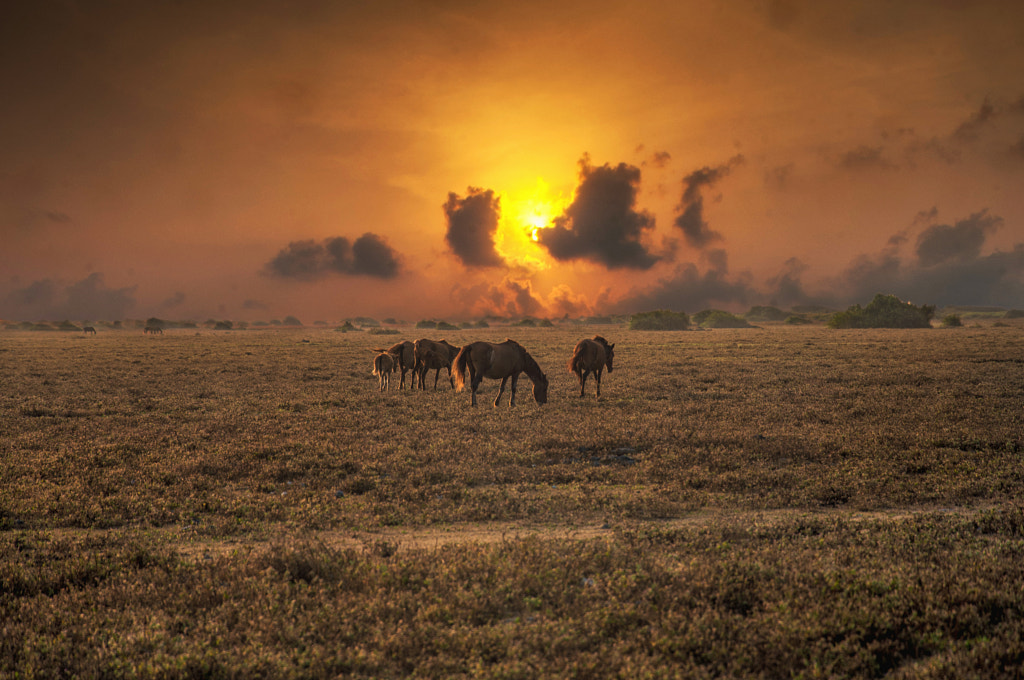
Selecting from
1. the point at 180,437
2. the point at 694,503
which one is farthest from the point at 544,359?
the point at 694,503

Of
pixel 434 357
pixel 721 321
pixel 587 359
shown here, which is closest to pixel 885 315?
pixel 721 321

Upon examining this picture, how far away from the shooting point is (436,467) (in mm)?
12289

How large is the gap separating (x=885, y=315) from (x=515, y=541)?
4121 inches

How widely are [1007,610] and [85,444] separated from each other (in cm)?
1830

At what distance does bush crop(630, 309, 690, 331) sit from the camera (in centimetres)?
10169

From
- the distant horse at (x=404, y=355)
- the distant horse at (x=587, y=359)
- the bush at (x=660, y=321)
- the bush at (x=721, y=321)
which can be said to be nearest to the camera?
the distant horse at (x=587, y=359)

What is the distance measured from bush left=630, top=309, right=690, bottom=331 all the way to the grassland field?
271ft

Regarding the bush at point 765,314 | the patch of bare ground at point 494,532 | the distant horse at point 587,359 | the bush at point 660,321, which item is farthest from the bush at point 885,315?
the patch of bare ground at point 494,532

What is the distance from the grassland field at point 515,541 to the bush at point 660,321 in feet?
271

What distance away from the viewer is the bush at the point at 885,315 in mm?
91062

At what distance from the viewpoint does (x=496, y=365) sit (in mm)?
20188

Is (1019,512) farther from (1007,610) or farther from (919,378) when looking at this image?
(919,378)

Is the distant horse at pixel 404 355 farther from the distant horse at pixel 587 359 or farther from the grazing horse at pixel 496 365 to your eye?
the distant horse at pixel 587 359

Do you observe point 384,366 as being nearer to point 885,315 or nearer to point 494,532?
point 494,532
